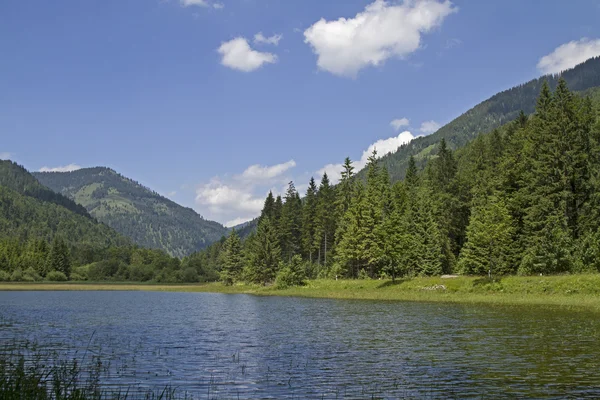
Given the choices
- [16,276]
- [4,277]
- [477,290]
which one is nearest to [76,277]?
[16,276]

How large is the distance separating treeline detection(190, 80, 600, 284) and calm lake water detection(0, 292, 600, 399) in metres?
28.7

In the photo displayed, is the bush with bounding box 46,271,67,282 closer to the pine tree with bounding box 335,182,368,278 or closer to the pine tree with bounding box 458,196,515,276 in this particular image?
the pine tree with bounding box 335,182,368,278

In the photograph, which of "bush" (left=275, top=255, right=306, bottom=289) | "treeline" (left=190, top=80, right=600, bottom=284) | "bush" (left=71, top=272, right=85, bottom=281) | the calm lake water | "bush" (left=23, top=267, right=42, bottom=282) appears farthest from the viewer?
"bush" (left=71, top=272, right=85, bottom=281)

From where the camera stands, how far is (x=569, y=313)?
1738 inches

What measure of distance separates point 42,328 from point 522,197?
66.2m

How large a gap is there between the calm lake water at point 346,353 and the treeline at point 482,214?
2867 centimetres

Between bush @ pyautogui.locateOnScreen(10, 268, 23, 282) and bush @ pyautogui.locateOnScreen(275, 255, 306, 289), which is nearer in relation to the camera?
bush @ pyautogui.locateOnScreen(275, 255, 306, 289)

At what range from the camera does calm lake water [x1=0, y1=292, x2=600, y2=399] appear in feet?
62.0

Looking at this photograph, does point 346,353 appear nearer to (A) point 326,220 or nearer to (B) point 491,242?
(B) point 491,242

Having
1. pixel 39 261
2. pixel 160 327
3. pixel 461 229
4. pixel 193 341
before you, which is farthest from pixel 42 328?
pixel 39 261

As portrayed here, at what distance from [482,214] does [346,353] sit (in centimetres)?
5685

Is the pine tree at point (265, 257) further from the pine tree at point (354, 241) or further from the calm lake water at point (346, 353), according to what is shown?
the calm lake water at point (346, 353)

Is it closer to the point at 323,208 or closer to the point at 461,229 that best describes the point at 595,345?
the point at 461,229

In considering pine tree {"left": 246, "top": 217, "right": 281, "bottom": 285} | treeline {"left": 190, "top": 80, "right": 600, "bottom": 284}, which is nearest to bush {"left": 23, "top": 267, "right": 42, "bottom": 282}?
treeline {"left": 190, "top": 80, "right": 600, "bottom": 284}
